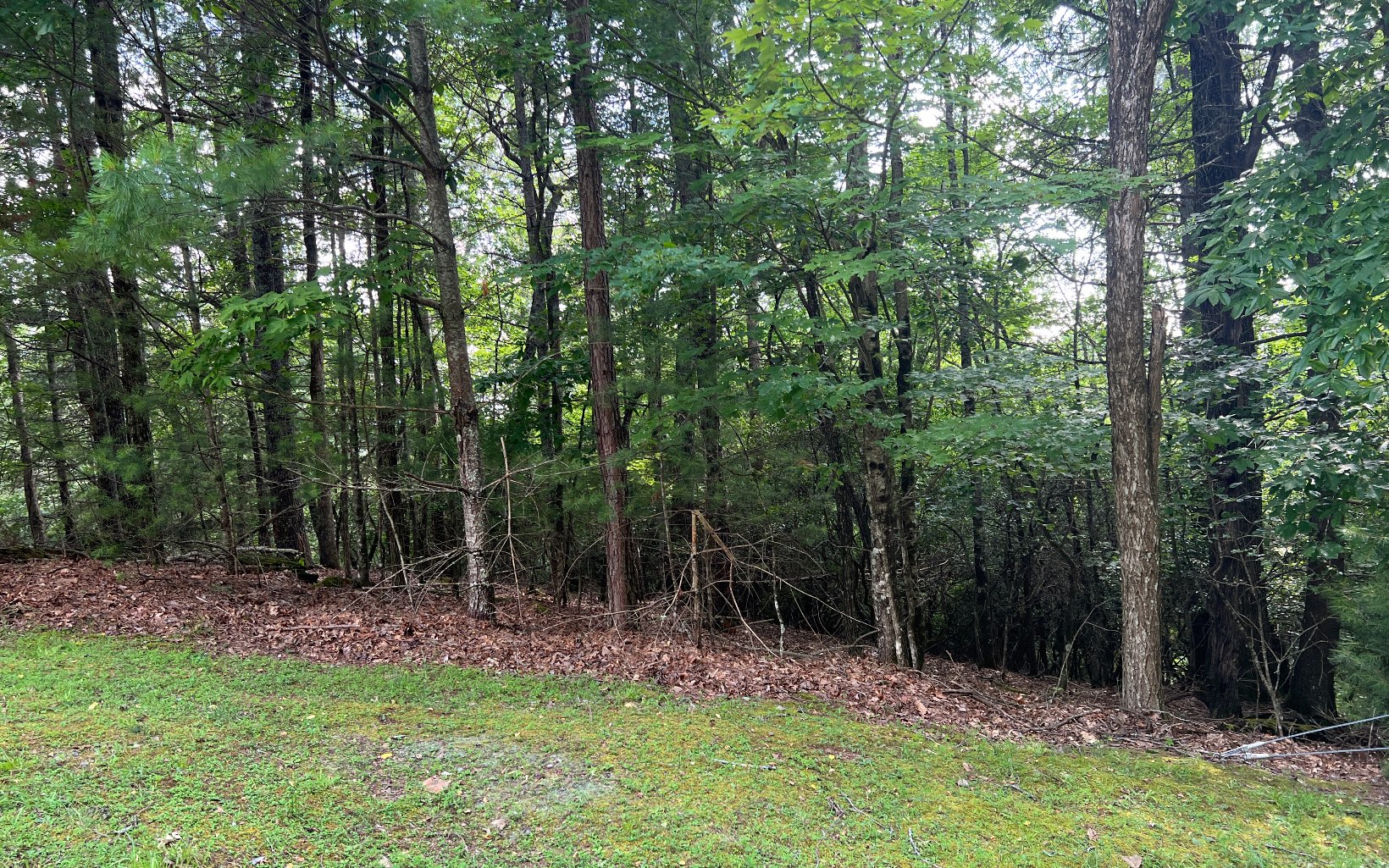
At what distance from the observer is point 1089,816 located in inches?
155

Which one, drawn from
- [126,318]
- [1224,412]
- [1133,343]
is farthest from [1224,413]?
[126,318]

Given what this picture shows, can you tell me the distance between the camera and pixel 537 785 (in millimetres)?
3773

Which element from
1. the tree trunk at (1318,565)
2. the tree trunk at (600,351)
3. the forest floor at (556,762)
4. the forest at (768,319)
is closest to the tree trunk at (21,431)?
the forest at (768,319)

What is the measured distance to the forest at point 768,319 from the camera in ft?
19.0

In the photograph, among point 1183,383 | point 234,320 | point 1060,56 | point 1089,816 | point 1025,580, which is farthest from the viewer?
point 1025,580

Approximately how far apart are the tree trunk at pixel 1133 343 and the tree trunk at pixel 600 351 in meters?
4.67

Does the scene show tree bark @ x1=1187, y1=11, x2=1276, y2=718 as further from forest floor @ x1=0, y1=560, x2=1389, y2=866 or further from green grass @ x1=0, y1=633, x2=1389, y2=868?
green grass @ x1=0, y1=633, x2=1389, y2=868

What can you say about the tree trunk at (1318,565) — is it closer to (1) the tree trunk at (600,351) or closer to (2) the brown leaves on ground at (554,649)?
(2) the brown leaves on ground at (554,649)

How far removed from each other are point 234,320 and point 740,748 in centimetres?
532

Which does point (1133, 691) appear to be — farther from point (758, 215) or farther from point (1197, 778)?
point (758, 215)

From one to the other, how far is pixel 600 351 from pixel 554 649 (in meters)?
3.04

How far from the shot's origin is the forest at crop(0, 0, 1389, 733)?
5.79 meters

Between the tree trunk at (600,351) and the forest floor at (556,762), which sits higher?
the tree trunk at (600,351)

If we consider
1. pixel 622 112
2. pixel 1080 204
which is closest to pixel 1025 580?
pixel 1080 204
